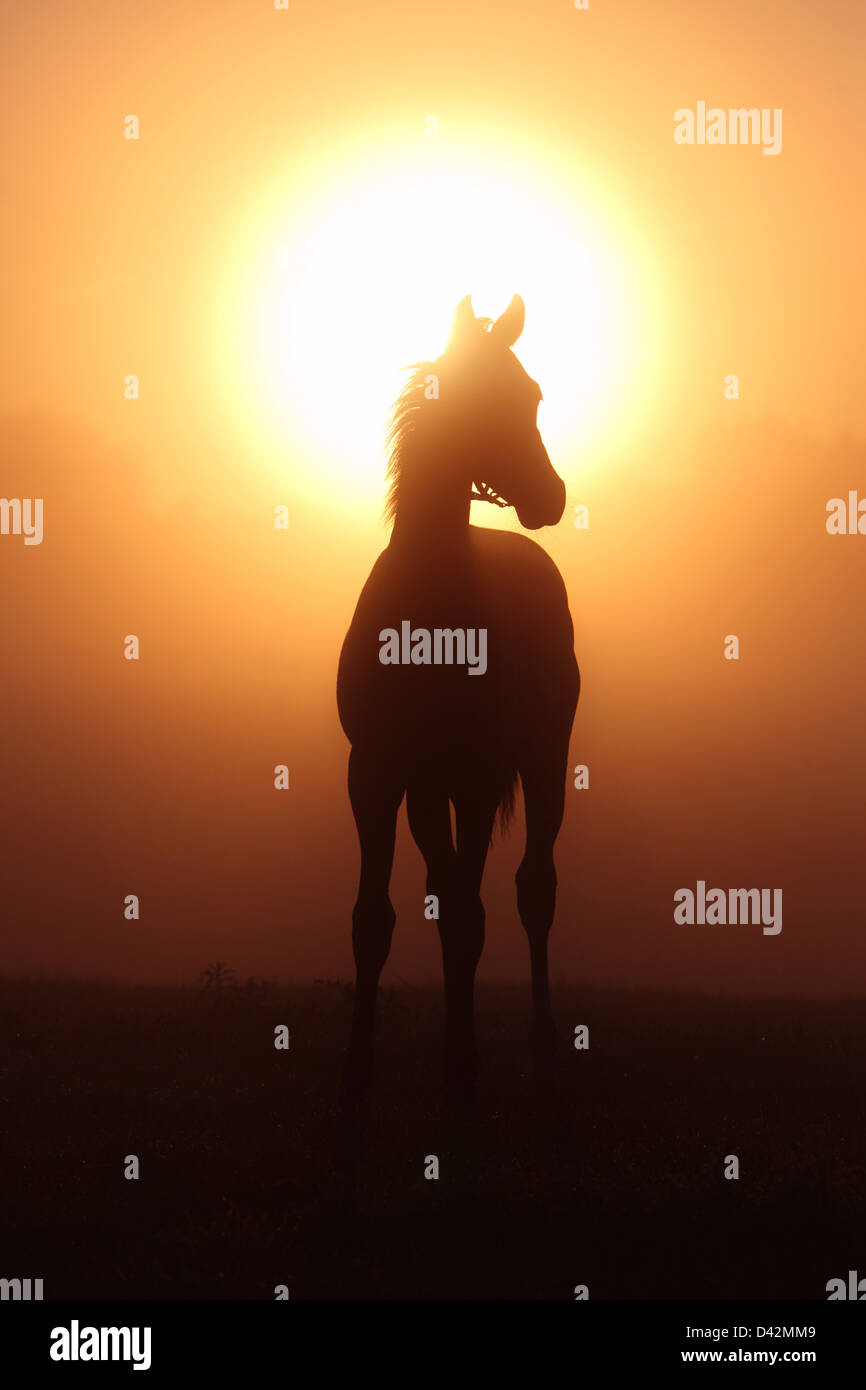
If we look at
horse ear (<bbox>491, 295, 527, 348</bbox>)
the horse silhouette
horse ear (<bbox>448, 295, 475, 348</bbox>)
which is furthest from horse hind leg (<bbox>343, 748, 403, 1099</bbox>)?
horse ear (<bbox>491, 295, 527, 348</bbox>)

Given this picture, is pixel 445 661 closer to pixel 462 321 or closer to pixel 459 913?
pixel 459 913

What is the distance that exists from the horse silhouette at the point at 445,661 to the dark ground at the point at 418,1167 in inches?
34.7

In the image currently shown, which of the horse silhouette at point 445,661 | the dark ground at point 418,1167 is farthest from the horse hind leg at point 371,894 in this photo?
the dark ground at point 418,1167

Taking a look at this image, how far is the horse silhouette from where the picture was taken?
777 cm

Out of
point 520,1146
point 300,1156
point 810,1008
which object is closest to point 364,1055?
point 300,1156

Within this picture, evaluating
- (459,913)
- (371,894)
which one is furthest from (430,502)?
(459,913)

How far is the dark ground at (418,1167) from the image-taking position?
630 cm

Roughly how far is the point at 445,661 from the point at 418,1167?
3.06 metres

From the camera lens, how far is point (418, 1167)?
24.1ft

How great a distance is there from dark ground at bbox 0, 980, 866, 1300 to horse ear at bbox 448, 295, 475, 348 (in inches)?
203

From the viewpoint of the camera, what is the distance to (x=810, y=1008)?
13.0m

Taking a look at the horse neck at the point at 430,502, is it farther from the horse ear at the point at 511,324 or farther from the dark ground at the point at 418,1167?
the dark ground at the point at 418,1167
